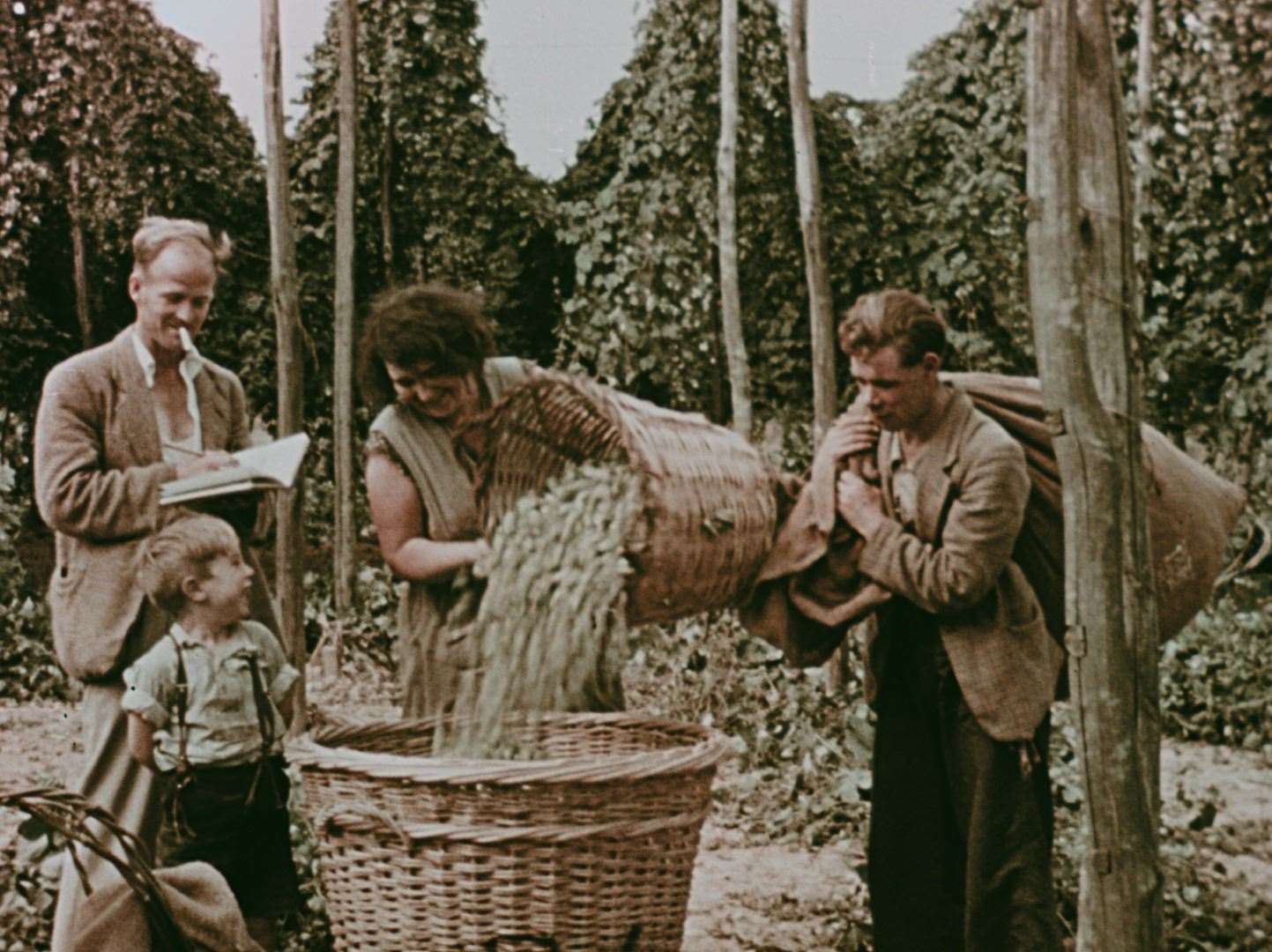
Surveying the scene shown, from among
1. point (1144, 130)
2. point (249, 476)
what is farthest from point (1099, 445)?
point (1144, 130)

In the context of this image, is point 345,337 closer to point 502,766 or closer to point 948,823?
point 948,823

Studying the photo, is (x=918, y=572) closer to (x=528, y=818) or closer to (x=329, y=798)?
(x=528, y=818)

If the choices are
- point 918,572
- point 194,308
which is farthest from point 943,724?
point 194,308

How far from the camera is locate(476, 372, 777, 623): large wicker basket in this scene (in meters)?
2.72

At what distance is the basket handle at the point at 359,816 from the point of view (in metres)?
2.45

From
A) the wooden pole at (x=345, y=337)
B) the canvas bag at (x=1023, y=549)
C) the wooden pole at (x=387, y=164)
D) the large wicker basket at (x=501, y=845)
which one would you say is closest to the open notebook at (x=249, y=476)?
the large wicker basket at (x=501, y=845)

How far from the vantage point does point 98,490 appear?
329 cm

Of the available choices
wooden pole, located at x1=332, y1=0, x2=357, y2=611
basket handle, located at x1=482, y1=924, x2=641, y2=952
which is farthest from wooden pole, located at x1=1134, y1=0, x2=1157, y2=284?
basket handle, located at x1=482, y1=924, x2=641, y2=952

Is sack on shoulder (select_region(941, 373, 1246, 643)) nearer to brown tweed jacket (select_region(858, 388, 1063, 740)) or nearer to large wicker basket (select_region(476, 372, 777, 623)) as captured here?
brown tweed jacket (select_region(858, 388, 1063, 740))

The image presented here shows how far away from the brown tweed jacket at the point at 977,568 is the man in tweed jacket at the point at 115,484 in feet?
4.78

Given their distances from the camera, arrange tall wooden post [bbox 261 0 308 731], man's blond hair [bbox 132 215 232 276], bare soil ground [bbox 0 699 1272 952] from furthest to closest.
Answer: tall wooden post [bbox 261 0 308 731], bare soil ground [bbox 0 699 1272 952], man's blond hair [bbox 132 215 232 276]

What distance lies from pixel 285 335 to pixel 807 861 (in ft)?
8.69

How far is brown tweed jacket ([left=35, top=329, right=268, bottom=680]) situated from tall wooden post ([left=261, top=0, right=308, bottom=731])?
7.14 feet

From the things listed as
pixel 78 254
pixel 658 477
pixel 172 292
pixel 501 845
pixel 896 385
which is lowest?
pixel 501 845
